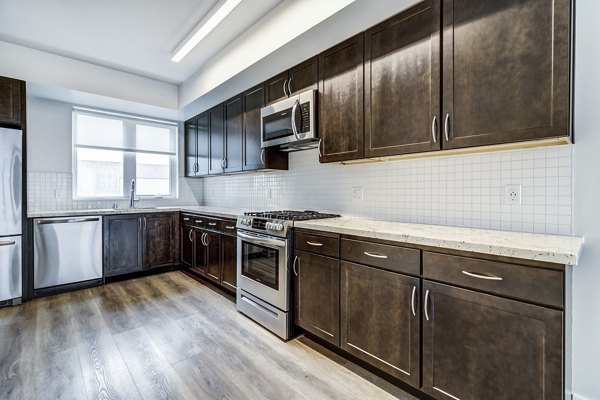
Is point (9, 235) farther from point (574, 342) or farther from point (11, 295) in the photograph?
point (574, 342)

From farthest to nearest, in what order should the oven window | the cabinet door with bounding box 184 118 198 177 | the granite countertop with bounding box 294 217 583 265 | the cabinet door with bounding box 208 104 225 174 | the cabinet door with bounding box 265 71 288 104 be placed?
1. the cabinet door with bounding box 184 118 198 177
2. the cabinet door with bounding box 208 104 225 174
3. the cabinet door with bounding box 265 71 288 104
4. the oven window
5. the granite countertop with bounding box 294 217 583 265

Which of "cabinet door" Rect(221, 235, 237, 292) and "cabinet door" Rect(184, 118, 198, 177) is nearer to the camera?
"cabinet door" Rect(221, 235, 237, 292)

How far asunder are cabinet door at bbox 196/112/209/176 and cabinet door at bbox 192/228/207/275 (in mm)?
1043

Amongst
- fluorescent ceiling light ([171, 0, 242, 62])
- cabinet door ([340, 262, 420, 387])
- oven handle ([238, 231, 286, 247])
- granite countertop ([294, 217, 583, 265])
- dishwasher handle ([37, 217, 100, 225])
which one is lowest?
cabinet door ([340, 262, 420, 387])

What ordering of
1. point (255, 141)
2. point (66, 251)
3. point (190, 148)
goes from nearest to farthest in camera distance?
point (255, 141) < point (66, 251) < point (190, 148)

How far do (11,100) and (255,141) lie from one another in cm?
253

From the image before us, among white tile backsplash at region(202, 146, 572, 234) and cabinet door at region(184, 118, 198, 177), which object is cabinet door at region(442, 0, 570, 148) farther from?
cabinet door at region(184, 118, 198, 177)

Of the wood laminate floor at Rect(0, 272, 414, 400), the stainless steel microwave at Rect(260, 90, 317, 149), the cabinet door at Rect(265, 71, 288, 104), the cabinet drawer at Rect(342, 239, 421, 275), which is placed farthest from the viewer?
the cabinet door at Rect(265, 71, 288, 104)

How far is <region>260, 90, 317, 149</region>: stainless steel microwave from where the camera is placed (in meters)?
2.58

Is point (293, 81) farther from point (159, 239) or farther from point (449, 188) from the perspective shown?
point (159, 239)

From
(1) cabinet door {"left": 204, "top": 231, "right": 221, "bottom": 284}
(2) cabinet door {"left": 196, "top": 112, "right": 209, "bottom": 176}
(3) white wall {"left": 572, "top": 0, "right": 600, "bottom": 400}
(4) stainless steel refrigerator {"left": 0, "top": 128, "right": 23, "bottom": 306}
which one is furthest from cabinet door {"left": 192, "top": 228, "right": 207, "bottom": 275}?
(3) white wall {"left": 572, "top": 0, "right": 600, "bottom": 400}

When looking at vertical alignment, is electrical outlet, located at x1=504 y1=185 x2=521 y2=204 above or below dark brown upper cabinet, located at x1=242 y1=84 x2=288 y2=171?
below

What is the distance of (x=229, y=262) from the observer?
3176 mm

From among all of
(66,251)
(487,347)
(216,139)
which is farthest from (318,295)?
(66,251)
